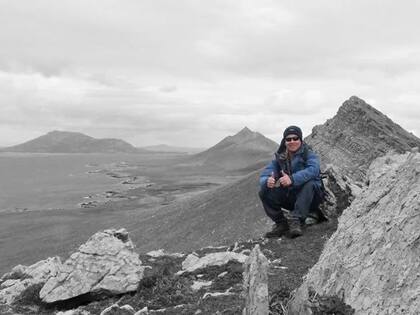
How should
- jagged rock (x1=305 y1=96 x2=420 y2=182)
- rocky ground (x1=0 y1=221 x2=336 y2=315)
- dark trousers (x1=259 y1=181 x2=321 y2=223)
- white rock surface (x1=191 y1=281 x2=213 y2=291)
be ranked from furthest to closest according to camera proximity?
1. jagged rock (x1=305 y1=96 x2=420 y2=182)
2. dark trousers (x1=259 y1=181 x2=321 y2=223)
3. white rock surface (x1=191 y1=281 x2=213 y2=291)
4. rocky ground (x1=0 y1=221 x2=336 y2=315)

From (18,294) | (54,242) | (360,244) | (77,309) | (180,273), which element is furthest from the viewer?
(54,242)

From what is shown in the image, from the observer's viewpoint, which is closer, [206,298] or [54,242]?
[206,298]

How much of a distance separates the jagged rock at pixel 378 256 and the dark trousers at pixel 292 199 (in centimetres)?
589

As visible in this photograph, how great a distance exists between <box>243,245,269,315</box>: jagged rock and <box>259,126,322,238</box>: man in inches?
258

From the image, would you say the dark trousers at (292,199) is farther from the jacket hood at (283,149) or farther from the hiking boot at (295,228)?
the jacket hood at (283,149)

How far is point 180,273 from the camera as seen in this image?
13.4m

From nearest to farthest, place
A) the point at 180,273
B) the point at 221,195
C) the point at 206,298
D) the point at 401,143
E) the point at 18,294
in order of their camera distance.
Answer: the point at 206,298 → the point at 180,273 → the point at 18,294 → the point at 401,143 → the point at 221,195

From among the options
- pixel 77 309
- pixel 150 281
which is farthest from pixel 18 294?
pixel 150 281

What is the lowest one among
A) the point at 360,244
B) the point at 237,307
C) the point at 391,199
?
the point at 237,307

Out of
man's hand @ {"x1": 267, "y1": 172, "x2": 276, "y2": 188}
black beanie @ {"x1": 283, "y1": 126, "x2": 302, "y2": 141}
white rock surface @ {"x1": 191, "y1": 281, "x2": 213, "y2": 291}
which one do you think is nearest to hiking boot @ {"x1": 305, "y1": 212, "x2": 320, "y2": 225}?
man's hand @ {"x1": 267, "y1": 172, "x2": 276, "y2": 188}

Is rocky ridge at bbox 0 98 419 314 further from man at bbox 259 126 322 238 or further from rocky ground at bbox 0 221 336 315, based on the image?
man at bbox 259 126 322 238

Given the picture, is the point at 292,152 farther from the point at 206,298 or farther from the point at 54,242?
the point at 54,242

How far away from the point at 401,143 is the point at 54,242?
111 ft

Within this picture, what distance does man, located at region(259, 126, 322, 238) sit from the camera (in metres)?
13.8
